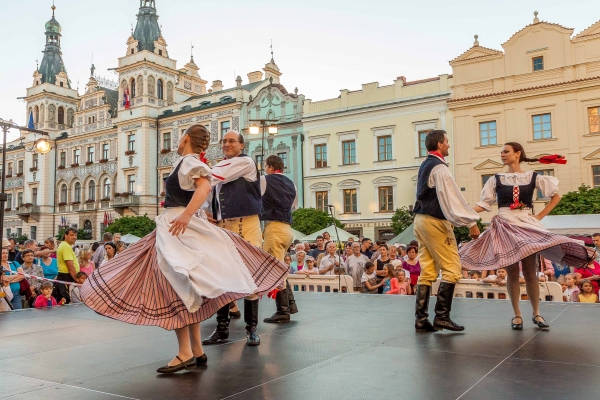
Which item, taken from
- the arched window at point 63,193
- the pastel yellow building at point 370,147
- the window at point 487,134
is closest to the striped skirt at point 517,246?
the window at point 487,134

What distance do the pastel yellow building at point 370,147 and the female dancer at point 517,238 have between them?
23.8 metres

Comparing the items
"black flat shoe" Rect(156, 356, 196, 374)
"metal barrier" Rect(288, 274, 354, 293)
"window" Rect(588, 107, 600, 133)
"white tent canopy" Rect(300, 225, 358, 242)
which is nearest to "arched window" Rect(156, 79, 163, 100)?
"white tent canopy" Rect(300, 225, 358, 242)

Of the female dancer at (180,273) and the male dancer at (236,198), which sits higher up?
the male dancer at (236,198)

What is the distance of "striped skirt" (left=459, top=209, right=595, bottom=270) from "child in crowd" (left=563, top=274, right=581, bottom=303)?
382cm

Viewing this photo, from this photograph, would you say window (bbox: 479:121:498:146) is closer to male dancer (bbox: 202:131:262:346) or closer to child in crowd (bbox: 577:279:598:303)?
child in crowd (bbox: 577:279:598:303)

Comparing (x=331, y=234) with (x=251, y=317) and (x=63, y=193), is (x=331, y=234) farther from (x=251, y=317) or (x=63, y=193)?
(x=63, y=193)

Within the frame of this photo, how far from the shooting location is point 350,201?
3164 cm

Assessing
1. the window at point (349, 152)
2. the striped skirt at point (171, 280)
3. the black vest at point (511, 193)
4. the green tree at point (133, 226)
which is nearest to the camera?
the striped skirt at point (171, 280)

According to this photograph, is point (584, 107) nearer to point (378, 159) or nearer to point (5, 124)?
point (378, 159)

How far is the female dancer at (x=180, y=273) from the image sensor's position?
3.51m

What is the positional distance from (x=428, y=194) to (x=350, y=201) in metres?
26.5

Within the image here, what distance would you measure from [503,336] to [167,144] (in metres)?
38.7

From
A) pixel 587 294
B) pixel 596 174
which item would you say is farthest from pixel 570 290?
pixel 596 174

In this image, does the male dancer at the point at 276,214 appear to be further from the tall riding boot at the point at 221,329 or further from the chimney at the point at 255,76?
the chimney at the point at 255,76
